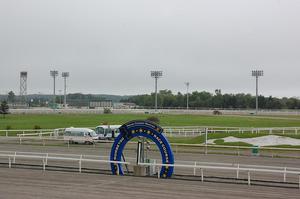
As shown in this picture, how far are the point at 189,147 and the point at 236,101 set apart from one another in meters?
155

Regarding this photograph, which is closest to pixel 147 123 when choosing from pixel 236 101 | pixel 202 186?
pixel 202 186

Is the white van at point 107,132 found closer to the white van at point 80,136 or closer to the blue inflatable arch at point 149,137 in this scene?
the white van at point 80,136

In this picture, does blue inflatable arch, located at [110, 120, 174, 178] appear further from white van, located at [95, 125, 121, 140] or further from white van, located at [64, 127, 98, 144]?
white van, located at [95, 125, 121, 140]

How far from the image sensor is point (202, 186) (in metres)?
18.1

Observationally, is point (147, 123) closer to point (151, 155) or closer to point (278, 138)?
point (151, 155)

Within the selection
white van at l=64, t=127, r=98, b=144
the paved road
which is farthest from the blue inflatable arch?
white van at l=64, t=127, r=98, b=144

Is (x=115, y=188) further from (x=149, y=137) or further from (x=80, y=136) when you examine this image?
(x=80, y=136)

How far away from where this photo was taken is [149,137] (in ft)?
68.5

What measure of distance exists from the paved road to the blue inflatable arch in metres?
0.82

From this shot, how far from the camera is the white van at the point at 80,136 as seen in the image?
143ft

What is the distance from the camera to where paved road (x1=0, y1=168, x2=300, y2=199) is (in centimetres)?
1572

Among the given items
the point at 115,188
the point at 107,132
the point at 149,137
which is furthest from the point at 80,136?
the point at 115,188

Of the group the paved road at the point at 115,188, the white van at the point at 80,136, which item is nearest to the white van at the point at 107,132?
the white van at the point at 80,136

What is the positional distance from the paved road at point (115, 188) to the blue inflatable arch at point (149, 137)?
0.82m
